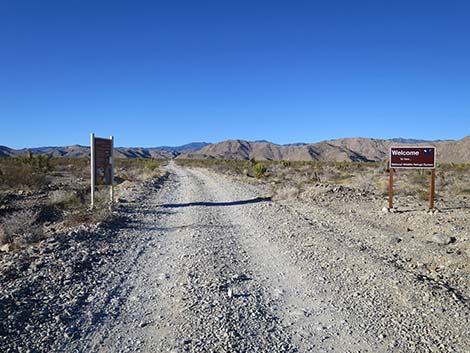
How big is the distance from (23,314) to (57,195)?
13.5m

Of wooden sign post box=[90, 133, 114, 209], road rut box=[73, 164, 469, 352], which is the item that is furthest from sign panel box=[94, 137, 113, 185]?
road rut box=[73, 164, 469, 352]

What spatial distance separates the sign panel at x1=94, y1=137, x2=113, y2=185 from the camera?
14781 millimetres

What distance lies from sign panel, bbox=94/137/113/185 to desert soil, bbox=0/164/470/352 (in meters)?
4.67

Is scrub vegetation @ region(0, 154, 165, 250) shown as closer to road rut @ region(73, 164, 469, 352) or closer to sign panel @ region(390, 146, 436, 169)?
road rut @ region(73, 164, 469, 352)

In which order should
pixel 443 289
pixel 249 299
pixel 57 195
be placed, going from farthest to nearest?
pixel 57 195 → pixel 443 289 → pixel 249 299

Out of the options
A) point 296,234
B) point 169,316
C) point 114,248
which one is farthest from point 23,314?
point 296,234

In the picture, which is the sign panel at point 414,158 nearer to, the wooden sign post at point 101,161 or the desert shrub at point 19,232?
the wooden sign post at point 101,161

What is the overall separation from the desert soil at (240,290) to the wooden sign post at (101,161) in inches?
177

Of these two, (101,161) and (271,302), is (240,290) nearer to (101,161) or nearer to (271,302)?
(271,302)

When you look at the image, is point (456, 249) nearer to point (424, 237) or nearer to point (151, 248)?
point (424, 237)

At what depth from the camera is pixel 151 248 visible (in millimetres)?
8484

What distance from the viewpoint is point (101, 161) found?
15.0m

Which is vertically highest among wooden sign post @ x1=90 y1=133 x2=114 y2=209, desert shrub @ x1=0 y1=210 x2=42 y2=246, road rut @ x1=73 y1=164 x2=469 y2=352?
wooden sign post @ x1=90 y1=133 x2=114 y2=209

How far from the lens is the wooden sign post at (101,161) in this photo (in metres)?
14.5
